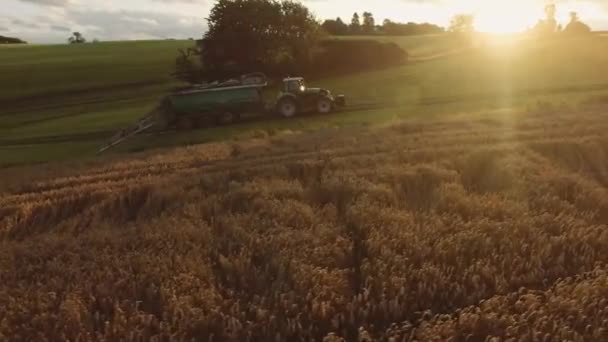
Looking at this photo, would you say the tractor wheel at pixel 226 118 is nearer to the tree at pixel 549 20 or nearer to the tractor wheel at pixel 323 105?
the tractor wheel at pixel 323 105

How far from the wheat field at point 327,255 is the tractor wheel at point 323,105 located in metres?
16.7

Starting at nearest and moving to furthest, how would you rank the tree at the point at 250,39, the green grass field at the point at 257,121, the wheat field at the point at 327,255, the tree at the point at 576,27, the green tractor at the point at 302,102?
the wheat field at the point at 327,255 → the green grass field at the point at 257,121 → the green tractor at the point at 302,102 → the tree at the point at 250,39 → the tree at the point at 576,27

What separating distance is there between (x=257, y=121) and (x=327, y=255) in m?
21.6

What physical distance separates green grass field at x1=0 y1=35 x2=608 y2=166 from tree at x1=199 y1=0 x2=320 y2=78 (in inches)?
174

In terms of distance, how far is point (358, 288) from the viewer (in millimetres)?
5508

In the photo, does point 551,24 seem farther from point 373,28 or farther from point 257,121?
point 257,121

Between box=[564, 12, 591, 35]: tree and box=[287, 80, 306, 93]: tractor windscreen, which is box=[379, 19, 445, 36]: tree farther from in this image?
box=[287, 80, 306, 93]: tractor windscreen

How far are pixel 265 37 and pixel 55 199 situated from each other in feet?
121

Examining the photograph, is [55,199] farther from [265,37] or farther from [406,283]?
[265,37]

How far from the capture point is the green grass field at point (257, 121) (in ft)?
83.1

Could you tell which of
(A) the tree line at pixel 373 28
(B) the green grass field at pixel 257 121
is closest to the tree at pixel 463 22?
(A) the tree line at pixel 373 28

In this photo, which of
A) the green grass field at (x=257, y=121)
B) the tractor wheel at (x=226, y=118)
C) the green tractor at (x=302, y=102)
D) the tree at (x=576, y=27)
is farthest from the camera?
the tree at (x=576, y=27)

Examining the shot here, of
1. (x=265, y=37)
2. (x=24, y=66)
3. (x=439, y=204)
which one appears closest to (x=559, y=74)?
(x=265, y=37)

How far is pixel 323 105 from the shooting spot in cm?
2780
